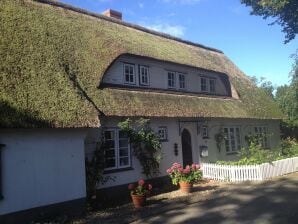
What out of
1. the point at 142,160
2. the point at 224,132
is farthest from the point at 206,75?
the point at 142,160

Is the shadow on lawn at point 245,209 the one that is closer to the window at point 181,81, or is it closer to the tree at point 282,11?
the window at point 181,81

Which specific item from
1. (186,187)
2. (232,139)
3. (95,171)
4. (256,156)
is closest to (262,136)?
(232,139)

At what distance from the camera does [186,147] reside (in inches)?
760

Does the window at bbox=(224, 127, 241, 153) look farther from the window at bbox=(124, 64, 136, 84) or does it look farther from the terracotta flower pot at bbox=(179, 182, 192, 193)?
the window at bbox=(124, 64, 136, 84)

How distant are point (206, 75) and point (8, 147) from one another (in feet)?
45.9

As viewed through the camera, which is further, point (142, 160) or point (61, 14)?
point (61, 14)

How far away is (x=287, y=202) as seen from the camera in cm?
1205

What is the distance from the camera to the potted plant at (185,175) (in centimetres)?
1514

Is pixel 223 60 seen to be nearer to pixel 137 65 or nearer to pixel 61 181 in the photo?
pixel 137 65

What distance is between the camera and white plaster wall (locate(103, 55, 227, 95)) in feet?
53.1

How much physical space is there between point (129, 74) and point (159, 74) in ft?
7.14

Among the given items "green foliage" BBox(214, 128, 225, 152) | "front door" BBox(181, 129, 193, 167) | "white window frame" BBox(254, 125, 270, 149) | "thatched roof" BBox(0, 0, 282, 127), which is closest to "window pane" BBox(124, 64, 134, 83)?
"thatched roof" BBox(0, 0, 282, 127)

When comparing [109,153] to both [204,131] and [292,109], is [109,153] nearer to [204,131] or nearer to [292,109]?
A: [204,131]

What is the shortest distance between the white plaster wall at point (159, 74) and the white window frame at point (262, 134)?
12.1 ft
